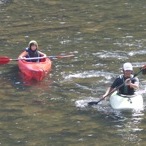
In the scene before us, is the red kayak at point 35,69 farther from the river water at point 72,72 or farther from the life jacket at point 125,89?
the life jacket at point 125,89

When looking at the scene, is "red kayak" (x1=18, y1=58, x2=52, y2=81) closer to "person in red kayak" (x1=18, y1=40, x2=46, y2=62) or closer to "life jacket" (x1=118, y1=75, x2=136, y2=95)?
"person in red kayak" (x1=18, y1=40, x2=46, y2=62)

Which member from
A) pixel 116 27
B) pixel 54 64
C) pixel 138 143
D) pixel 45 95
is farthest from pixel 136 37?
pixel 138 143

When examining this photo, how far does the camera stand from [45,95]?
59.3ft

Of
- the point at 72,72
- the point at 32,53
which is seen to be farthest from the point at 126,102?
the point at 32,53

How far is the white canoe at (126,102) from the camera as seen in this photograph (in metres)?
16.3

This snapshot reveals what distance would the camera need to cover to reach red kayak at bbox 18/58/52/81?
774 inches

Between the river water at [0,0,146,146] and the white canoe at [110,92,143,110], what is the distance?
7.8 inches

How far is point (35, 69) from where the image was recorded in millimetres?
19734

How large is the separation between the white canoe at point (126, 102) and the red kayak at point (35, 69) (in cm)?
395

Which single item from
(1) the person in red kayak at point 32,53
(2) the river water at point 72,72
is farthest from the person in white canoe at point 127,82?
(1) the person in red kayak at point 32,53

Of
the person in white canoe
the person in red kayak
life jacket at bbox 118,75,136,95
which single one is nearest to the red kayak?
the person in red kayak

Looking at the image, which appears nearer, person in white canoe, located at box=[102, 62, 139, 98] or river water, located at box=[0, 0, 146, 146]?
river water, located at box=[0, 0, 146, 146]

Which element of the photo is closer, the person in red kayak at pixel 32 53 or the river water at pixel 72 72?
the river water at pixel 72 72

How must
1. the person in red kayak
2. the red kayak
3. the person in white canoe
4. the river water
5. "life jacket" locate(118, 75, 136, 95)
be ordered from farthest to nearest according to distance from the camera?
the person in red kayak < the red kayak < "life jacket" locate(118, 75, 136, 95) < the person in white canoe < the river water
